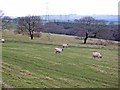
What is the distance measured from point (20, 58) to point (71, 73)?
27.2ft

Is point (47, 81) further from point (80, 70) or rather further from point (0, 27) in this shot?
point (0, 27)

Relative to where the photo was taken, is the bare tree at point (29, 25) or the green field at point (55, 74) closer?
the green field at point (55, 74)

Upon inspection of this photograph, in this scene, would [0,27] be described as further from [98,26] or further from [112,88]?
[112,88]

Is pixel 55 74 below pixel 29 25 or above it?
below

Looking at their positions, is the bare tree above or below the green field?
above

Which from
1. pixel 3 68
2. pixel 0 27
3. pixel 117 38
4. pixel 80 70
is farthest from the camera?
pixel 117 38

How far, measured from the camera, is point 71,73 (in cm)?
2397

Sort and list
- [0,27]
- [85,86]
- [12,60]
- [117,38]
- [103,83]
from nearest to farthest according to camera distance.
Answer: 1. [85,86]
2. [103,83]
3. [12,60]
4. [0,27]
5. [117,38]

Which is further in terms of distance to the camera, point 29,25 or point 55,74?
point 29,25

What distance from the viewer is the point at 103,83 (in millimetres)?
21125

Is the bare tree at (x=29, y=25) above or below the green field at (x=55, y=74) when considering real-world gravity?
above

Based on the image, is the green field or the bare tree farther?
the bare tree

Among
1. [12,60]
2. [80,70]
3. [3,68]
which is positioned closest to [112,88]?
[80,70]

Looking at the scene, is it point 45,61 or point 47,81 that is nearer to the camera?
point 47,81
